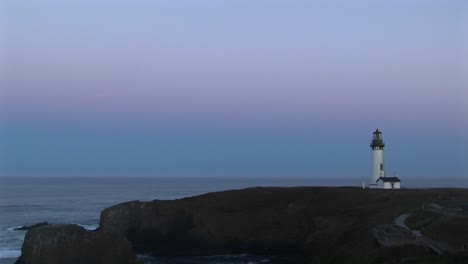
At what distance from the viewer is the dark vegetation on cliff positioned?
184 feet

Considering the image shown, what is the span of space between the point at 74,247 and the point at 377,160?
150 ft

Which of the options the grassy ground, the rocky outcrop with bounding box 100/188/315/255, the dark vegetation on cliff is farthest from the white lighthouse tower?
the grassy ground

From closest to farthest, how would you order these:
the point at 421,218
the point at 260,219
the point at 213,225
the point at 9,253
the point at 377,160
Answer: the point at 421,218, the point at 9,253, the point at 213,225, the point at 260,219, the point at 377,160

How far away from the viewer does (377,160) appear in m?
81.8

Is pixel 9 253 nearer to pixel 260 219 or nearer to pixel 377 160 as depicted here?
pixel 260 219

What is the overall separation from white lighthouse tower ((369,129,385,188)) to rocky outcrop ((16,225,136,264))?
138ft

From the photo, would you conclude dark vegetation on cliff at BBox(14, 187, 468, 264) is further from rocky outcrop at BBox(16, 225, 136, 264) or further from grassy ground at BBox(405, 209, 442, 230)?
rocky outcrop at BBox(16, 225, 136, 264)

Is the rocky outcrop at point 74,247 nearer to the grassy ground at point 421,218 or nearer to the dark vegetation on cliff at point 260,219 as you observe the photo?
the dark vegetation on cliff at point 260,219

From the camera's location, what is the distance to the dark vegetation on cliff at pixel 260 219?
5600cm

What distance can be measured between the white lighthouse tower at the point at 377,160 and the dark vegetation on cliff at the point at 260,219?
1181 cm

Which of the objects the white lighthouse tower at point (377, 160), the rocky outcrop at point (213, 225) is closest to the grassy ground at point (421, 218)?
the rocky outcrop at point (213, 225)

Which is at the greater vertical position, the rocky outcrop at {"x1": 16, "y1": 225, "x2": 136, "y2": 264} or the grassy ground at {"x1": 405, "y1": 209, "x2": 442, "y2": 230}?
the grassy ground at {"x1": 405, "y1": 209, "x2": 442, "y2": 230}

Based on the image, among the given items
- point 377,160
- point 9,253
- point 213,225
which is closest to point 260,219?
point 213,225

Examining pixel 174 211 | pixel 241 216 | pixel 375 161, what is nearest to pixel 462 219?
pixel 241 216
